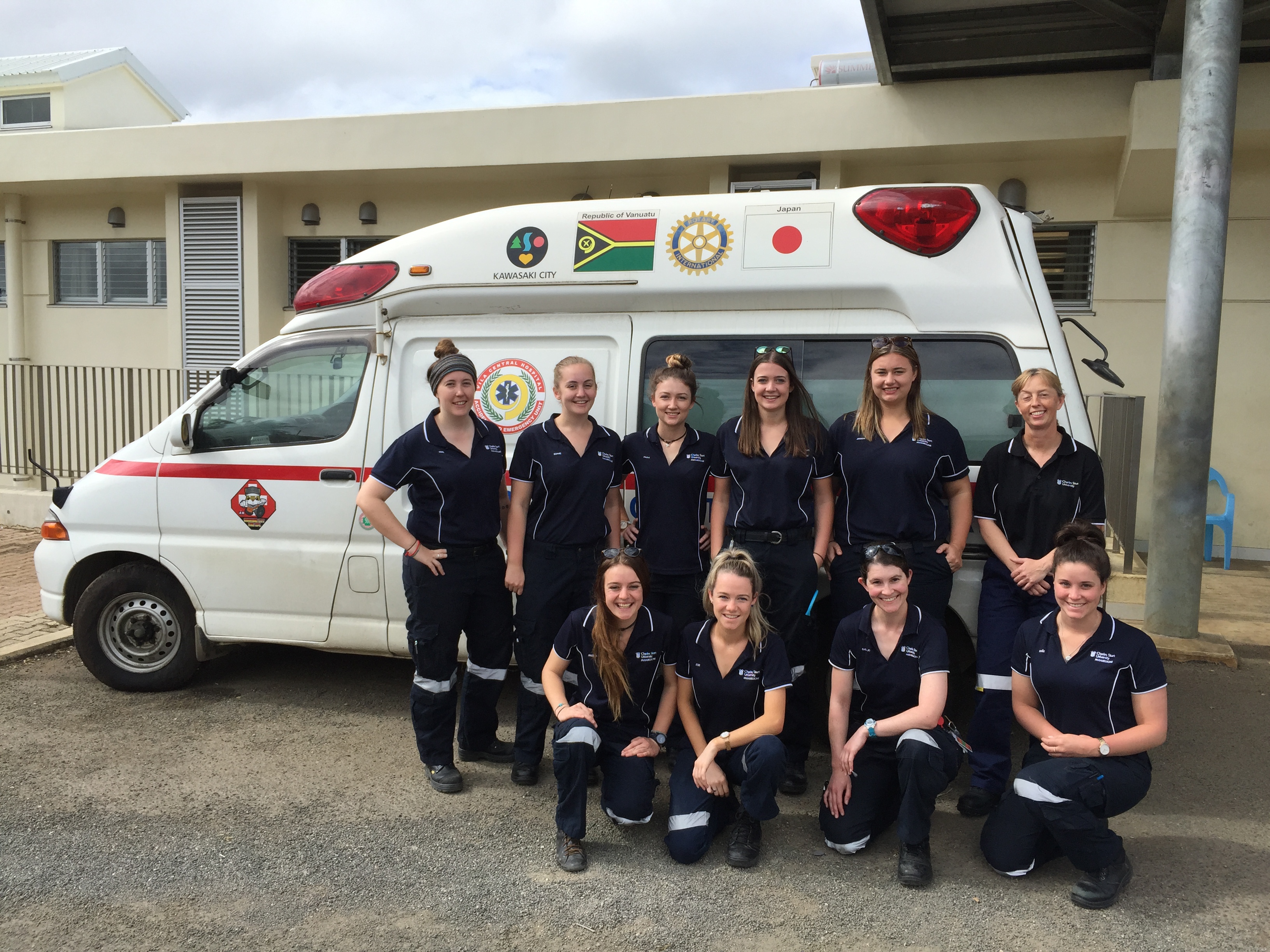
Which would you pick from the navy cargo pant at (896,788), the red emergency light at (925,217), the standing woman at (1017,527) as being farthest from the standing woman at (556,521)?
the standing woman at (1017,527)

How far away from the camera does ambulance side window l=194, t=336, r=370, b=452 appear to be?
4.69m

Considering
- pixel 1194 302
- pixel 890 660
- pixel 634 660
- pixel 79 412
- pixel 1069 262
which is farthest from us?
pixel 79 412

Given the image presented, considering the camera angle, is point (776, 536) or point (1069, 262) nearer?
point (776, 536)

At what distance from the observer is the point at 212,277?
1172 centimetres

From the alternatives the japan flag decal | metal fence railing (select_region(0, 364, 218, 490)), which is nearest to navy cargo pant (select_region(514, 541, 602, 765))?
the japan flag decal

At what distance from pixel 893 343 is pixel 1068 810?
5.62 feet

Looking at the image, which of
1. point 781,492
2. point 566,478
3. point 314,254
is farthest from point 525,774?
point 314,254

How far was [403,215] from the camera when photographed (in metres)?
11.3

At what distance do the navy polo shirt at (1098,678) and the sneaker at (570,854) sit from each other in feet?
5.49

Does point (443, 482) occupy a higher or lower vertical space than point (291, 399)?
lower

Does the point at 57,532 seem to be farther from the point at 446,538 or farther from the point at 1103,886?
the point at 1103,886

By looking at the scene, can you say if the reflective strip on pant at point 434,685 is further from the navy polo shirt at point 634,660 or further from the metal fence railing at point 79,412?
the metal fence railing at point 79,412

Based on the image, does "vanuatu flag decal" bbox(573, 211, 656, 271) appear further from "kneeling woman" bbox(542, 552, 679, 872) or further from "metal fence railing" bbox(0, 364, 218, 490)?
"metal fence railing" bbox(0, 364, 218, 490)

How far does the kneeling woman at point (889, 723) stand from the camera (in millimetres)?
3363
